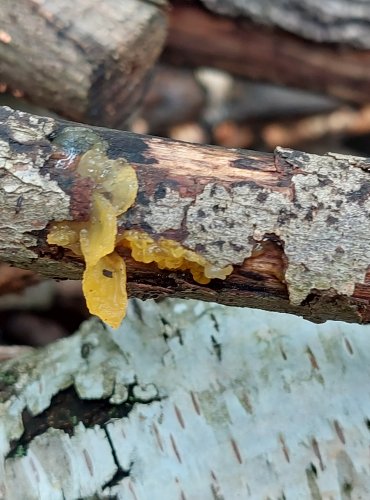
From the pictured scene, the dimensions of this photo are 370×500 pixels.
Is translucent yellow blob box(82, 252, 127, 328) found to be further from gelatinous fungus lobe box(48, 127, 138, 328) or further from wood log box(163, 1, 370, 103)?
wood log box(163, 1, 370, 103)

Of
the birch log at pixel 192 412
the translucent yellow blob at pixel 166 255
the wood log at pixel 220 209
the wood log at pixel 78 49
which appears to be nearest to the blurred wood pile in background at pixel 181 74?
the wood log at pixel 78 49

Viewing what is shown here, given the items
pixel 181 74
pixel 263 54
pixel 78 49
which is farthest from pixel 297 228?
pixel 181 74

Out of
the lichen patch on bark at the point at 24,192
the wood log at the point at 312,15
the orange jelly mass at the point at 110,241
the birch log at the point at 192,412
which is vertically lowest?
the birch log at the point at 192,412

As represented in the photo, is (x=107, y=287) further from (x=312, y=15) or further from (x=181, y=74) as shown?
(x=181, y=74)

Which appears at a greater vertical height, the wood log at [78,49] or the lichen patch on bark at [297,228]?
the wood log at [78,49]

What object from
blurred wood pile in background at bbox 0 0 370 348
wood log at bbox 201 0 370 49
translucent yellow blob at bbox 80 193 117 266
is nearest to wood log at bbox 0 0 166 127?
blurred wood pile in background at bbox 0 0 370 348

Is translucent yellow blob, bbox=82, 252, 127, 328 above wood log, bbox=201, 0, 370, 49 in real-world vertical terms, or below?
below

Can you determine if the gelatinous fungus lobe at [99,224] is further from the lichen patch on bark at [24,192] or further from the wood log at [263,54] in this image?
the wood log at [263,54]
